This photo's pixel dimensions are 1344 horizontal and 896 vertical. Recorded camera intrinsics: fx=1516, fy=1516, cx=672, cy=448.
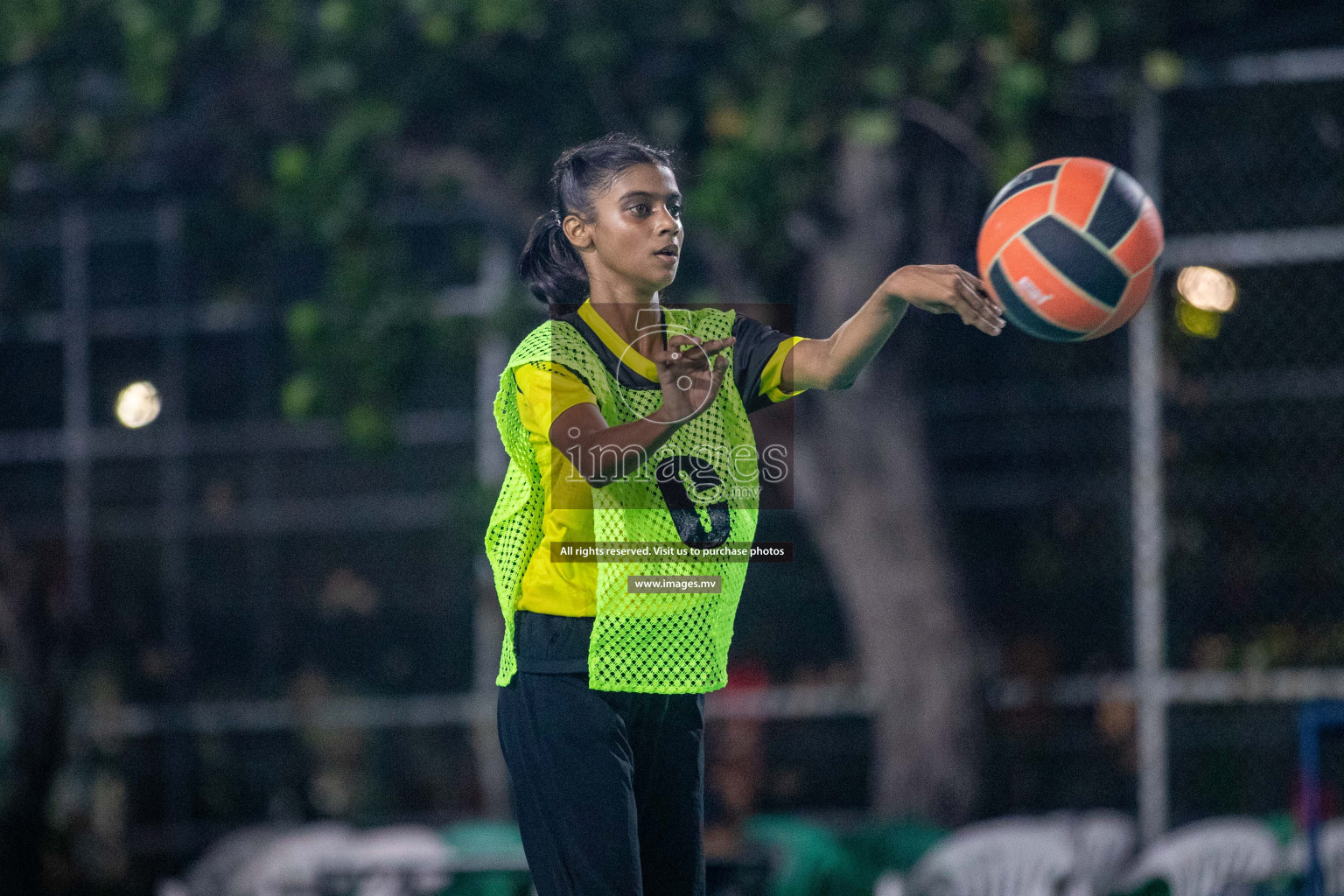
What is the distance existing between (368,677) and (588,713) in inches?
213

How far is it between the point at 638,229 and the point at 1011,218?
81 centimetres

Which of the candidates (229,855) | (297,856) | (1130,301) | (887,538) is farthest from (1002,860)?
(229,855)

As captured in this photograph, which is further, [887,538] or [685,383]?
[887,538]

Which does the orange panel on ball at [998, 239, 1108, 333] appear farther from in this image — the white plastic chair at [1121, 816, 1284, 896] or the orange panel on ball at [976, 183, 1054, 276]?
the white plastic chair at [1121, 816, 1284, 896]

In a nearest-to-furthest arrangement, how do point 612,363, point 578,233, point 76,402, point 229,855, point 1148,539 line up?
point 612,363 → point 578,233 → point 1148,539 → point 229,855 → point 76,402

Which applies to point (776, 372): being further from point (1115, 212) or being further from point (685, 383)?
point (1115, 212)

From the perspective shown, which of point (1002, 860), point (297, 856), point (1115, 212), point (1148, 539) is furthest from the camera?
point (297, 856)

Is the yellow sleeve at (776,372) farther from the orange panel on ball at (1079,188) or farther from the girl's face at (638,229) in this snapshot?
the orange panel on ball at (1079,188)

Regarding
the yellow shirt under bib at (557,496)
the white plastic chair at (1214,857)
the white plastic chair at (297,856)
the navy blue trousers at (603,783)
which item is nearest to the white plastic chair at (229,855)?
the white plastic chair at (297,856)

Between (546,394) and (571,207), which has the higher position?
(571,207)

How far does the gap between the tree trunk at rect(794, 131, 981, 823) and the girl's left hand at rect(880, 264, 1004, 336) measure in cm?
352

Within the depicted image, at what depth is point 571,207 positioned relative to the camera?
303 centimetres

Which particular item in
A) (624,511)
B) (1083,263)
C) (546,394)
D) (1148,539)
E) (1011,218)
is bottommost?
(1148,539)

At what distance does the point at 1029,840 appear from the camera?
19.2ft
